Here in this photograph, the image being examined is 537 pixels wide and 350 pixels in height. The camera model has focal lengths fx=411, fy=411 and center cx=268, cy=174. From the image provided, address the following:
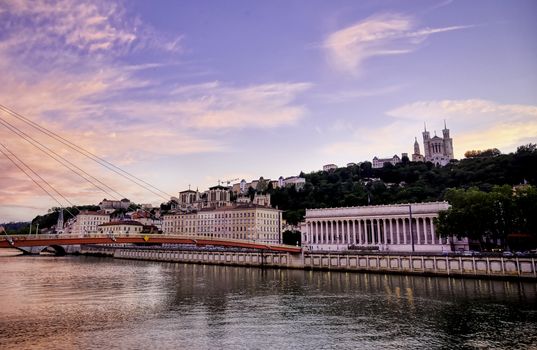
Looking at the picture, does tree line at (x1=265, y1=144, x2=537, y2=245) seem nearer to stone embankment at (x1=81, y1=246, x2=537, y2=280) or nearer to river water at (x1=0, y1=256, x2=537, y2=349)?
stone embankment at (x1=81, y1=246, x2=537, y2=280)

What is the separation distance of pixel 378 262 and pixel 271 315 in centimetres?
2936

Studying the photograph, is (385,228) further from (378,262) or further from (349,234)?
(378,262)

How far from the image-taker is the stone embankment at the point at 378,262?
41344 mm

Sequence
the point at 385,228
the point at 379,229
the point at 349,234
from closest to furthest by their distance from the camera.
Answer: the point at 385,228 < the point at 379,229 < the point at 349,234

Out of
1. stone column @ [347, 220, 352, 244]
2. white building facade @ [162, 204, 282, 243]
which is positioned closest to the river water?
stone column @ [347, 220, 352, 244]

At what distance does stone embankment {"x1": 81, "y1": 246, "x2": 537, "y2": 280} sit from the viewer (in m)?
41.3

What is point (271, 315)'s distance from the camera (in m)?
25.6

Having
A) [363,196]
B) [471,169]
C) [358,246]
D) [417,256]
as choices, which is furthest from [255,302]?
[471,169]

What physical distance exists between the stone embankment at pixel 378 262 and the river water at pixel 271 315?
325 centimetres

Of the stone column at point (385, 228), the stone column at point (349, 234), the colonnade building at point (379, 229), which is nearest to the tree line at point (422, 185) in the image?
the colonnade building at point (379, 229)

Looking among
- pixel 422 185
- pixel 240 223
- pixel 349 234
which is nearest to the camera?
pixel 349 234

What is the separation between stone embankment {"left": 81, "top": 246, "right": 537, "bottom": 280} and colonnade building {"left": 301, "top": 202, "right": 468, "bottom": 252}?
16582mm

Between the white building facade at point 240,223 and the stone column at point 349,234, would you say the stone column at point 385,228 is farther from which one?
the white building facade at point 240,223

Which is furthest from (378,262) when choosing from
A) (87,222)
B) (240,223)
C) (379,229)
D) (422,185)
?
(87,222)
